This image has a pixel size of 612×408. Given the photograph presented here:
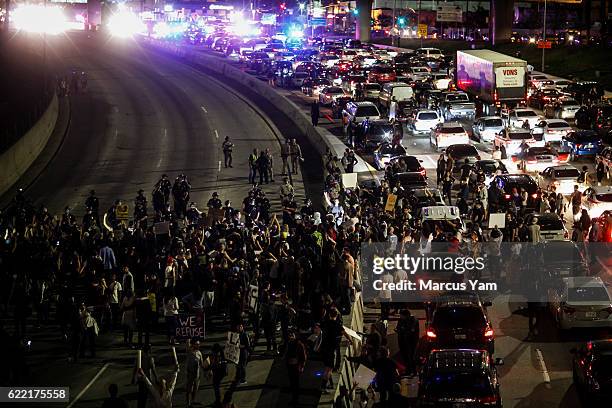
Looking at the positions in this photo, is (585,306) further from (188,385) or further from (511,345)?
(188,385)

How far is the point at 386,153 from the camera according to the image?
152 feet

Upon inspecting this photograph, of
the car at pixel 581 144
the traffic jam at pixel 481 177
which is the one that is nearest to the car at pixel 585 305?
the traffic jam at pixel 481 177

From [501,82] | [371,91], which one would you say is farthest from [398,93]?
[501,82]

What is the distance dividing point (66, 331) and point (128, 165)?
29.2m

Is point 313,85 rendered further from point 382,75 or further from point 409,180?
point 409,180

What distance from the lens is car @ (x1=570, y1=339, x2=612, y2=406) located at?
18500 mm

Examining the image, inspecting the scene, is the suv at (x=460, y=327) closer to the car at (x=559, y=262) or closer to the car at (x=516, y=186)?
the car at (x=559, y=262)

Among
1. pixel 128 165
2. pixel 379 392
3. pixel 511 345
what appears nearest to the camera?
pixel 379 392

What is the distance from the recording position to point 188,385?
19844 millimetres

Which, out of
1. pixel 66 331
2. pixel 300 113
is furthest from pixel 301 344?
pixel 300 113

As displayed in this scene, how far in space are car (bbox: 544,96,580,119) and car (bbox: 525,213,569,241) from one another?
26762 millimetres

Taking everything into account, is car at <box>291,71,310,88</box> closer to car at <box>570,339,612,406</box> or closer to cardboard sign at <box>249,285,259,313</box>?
cardboard sign at <box>249,285,259,313</box>

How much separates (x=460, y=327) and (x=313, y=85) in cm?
5278

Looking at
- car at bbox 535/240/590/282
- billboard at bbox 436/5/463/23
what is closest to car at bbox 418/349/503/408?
car at bbox 535/240/590/282
